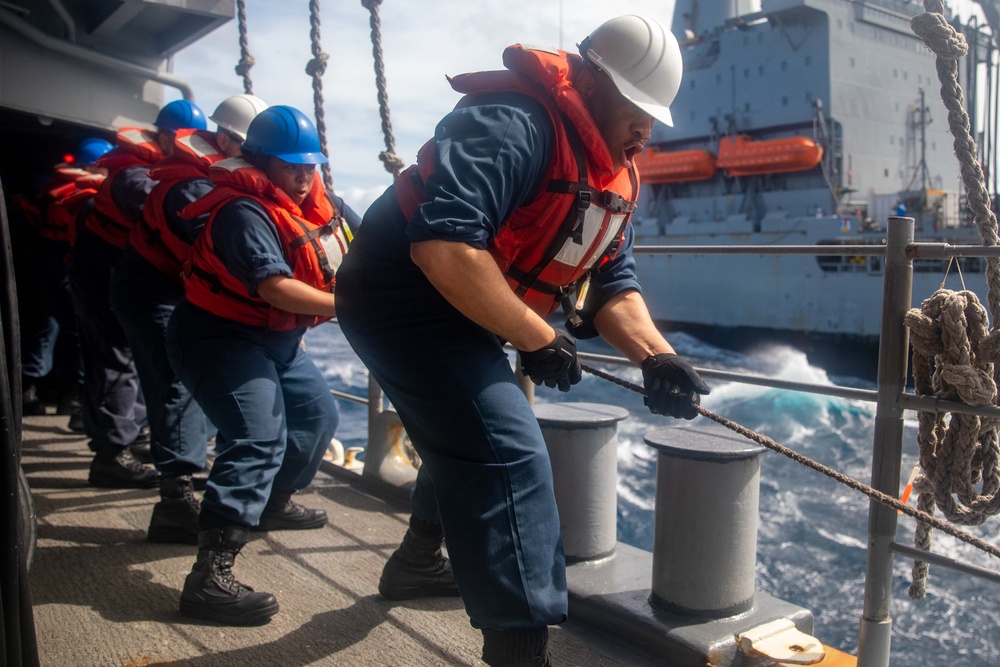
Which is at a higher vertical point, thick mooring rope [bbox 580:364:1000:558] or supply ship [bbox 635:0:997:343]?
supply ship [bbox 635:0:997:343]

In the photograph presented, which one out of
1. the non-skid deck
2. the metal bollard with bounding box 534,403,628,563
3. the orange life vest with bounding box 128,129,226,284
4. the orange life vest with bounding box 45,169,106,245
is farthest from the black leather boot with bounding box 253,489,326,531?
the orange life vest with bounding box 45,169,106,245

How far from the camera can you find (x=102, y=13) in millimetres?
5574

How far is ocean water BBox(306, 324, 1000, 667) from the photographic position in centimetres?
895

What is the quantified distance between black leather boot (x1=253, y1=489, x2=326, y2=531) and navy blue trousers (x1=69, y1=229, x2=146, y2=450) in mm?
1119

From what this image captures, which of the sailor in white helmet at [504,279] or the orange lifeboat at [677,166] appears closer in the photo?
the sailor in white helmet at [504,279]

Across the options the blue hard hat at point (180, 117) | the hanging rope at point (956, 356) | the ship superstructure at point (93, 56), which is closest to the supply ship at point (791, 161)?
the ship superstructure at point (93, 56)

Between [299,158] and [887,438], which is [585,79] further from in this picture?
[299,158]

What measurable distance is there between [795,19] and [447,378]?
3350 centimetres

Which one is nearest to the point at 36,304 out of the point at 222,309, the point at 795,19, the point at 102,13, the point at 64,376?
the point at 64,376

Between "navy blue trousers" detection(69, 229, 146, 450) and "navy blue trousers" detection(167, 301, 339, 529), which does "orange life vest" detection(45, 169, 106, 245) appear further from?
"navy blue trousers" detection(167, 301, 339, 529)

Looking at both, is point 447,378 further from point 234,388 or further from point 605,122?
point 234,388

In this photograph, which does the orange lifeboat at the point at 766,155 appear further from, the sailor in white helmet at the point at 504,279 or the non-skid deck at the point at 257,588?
the sailor in white helmet at the point at 504,279

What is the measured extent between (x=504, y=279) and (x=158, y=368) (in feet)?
7.41

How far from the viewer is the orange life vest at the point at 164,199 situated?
3303 mm
